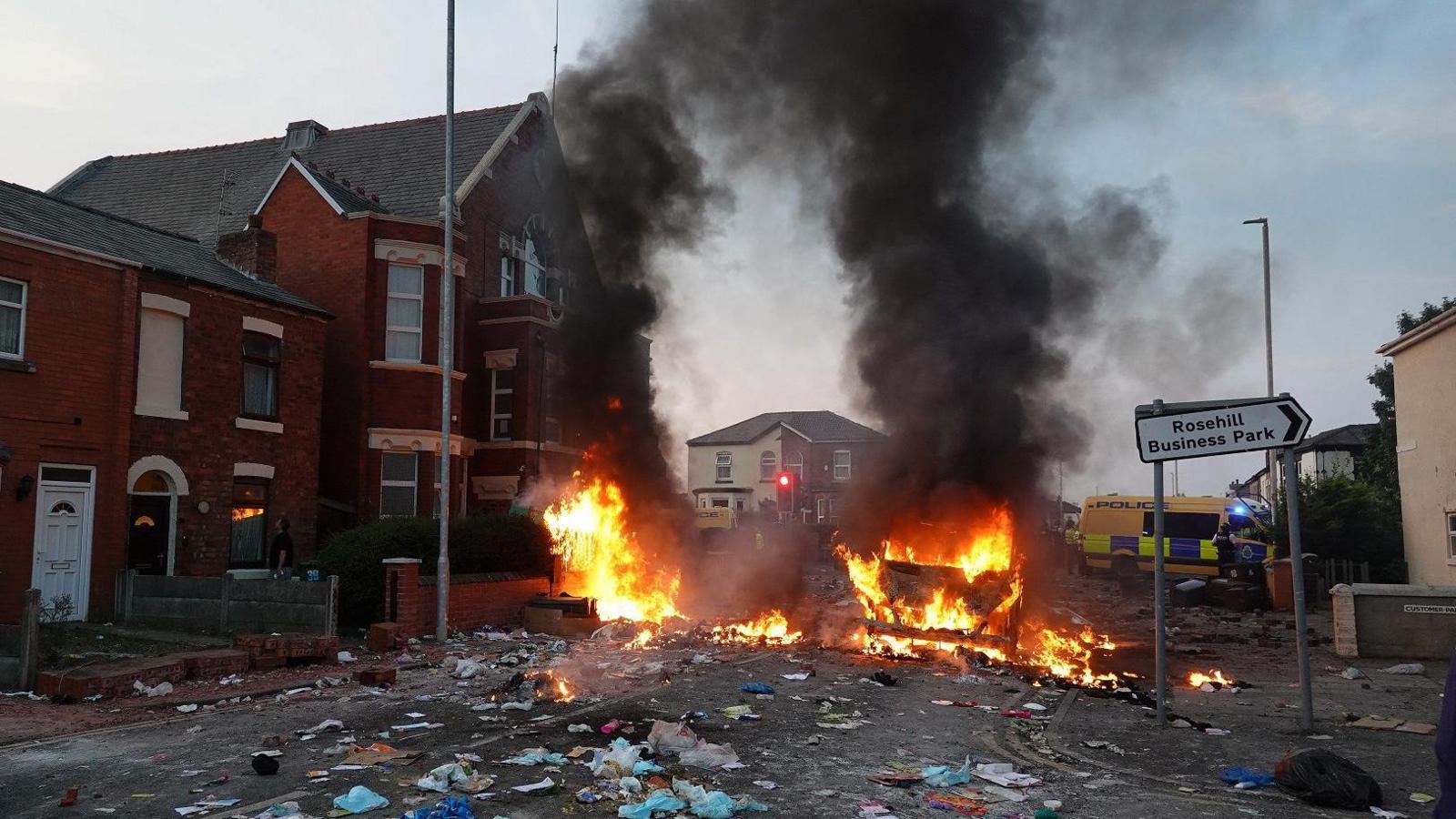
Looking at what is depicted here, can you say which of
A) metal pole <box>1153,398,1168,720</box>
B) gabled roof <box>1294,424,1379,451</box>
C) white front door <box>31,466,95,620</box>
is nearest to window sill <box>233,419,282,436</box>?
white front door <box>31,466,95,620</box>

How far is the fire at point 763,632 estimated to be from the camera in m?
14.9

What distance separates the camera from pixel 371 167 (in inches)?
924

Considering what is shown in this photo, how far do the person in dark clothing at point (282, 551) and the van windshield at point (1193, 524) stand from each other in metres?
21.1

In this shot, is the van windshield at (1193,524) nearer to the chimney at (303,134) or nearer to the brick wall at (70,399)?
the brick wall at (70,399)

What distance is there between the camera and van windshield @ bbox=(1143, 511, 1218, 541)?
24703mm

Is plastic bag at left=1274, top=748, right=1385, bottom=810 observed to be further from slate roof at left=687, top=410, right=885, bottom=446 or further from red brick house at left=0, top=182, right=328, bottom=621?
slate roof at left=687, top=410, right=885, bottom=446

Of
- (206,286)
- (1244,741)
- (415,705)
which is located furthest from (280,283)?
(1244,741)

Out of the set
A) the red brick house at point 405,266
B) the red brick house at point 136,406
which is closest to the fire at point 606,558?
the red brick house at point 405,266

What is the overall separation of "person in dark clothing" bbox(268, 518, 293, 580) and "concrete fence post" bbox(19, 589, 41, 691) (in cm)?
560

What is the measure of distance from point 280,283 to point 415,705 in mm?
14503

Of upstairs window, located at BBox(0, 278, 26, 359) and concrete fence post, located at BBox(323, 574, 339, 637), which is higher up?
upstairs window, located at BBox(0, 278, 26, 359)

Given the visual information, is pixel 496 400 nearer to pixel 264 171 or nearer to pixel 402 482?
pixel 402 482

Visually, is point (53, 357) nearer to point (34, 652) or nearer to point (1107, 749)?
point (34, 652)

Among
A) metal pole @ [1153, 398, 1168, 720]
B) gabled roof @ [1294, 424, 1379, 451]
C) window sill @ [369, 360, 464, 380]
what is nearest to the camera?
metal pole @ [1153, 398, 1168, 720]
